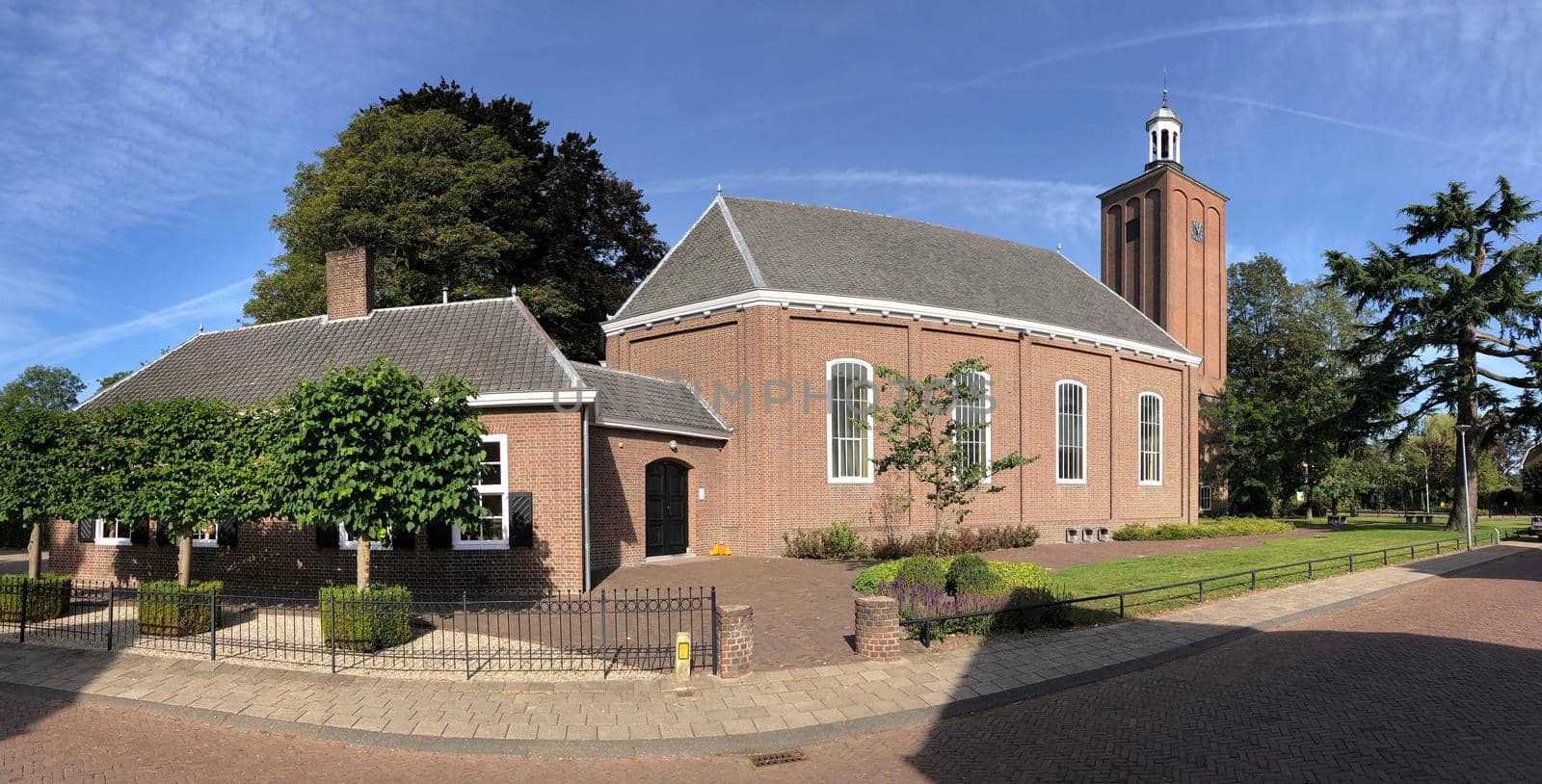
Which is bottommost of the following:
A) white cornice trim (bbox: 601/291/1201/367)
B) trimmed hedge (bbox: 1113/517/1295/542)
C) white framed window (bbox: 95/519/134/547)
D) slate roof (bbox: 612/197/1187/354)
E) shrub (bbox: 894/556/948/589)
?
trimmed hedge (bbox: 1113/517/1295/542)

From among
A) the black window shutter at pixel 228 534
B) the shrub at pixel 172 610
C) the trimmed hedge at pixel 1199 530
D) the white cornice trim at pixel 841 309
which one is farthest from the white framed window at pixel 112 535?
the trimmed hedge at pixel 1199 530

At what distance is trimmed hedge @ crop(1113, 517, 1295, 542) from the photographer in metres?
29.3

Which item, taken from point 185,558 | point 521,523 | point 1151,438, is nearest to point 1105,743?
point 521,523

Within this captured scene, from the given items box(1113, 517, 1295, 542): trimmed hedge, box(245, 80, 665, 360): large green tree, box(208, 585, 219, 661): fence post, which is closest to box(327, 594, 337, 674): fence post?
box(208, 585, 219, 661): fence post

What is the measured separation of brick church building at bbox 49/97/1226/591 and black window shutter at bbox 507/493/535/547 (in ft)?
0.13

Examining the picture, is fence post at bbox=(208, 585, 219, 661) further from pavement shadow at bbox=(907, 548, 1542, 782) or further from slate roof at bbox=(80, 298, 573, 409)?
pavement shadow at bbox=(907, 548, 1542, 782)

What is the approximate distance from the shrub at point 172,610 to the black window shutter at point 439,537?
402 cm

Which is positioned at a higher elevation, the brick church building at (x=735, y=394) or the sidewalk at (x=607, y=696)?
the brick church building at (x=735, y=394)

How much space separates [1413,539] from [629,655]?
30.4m

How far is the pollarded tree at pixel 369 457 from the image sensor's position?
1157cm

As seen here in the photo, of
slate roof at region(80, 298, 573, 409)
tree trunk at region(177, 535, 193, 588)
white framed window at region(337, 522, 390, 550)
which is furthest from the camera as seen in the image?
slate roof at region(80, 298, 573, 409)

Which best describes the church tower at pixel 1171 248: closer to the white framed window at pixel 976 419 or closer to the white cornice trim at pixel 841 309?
the white cornice trim at pixel 841 309

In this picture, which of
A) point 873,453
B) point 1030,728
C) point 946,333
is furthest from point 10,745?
point 946,333

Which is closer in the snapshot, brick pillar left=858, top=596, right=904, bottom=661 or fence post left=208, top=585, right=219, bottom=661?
brick pillar left=858, top=596, right=904, bottom=661
